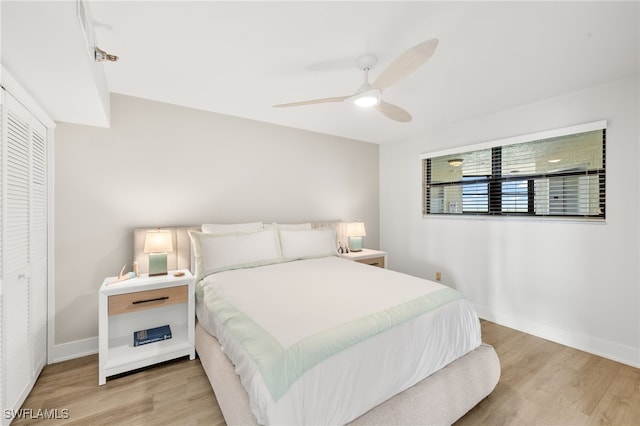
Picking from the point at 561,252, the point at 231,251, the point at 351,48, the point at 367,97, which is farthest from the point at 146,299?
the point at 561,252

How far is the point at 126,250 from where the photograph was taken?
2645 millimetres

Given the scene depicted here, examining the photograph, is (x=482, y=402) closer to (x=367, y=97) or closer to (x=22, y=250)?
(x=367, y=97)

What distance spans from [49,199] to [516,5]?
141 inches

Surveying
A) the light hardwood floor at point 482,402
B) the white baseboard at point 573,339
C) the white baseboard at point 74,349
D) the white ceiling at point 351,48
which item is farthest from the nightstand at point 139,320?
the white baseboard at point 573,339

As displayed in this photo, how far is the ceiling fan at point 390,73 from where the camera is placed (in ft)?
4.88

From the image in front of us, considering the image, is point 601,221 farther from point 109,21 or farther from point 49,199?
point 49,199

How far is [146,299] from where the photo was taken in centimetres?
219

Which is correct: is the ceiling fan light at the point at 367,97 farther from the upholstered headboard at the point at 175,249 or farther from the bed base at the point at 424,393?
the upholstered headboard at the point at 175,249

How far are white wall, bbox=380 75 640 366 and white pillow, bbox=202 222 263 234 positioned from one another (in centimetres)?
238

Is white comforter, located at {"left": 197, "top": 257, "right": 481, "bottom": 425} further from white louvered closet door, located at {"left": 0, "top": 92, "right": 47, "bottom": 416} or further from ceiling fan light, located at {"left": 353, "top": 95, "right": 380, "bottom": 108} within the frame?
ceiling fan light, located at {"left": 353, "top": 95, "right": 380, "bottom": 108}

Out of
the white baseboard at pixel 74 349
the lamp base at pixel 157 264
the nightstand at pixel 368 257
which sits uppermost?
the lamp base at pixel 157 264

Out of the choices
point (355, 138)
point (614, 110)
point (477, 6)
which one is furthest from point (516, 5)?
point (355, 138)

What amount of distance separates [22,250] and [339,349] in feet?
7.12

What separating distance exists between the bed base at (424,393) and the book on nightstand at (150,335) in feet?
2.33
